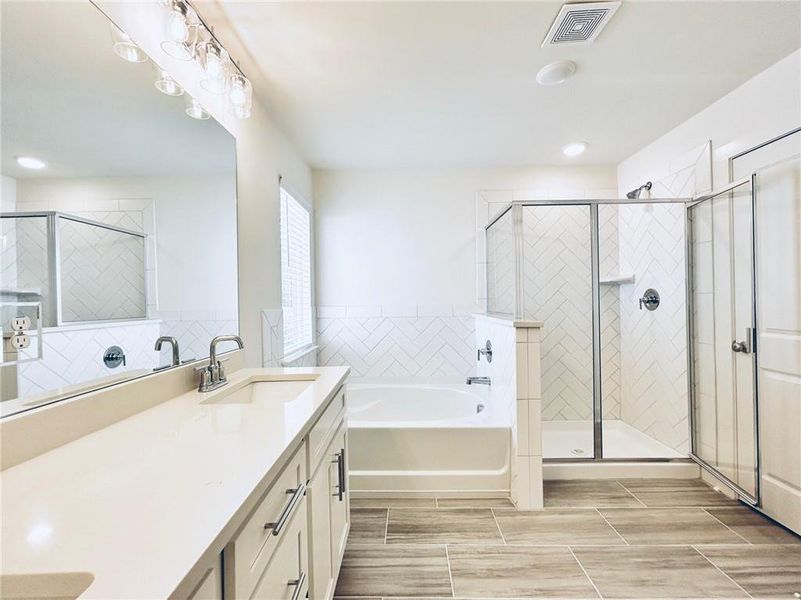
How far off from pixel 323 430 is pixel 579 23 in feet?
6.49

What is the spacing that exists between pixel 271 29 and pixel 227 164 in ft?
2.03

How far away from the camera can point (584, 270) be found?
3301mm

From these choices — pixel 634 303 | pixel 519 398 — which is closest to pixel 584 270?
pixel 634 303

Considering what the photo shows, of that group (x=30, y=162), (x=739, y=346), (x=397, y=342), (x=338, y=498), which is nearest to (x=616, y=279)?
(x=739, y=346)

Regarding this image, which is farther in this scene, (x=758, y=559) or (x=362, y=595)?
(x=758, y=559)

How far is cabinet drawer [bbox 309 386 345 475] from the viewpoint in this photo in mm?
1139

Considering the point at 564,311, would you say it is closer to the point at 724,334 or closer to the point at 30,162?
the point at 724,334

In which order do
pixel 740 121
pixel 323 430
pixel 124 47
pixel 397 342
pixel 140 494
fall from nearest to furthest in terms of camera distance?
pixel 140 494
pixel 124 47
pixel 323 430
pixel 740 121
pixel 397 342

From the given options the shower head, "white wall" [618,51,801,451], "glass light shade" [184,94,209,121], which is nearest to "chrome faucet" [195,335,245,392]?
"glass light shade" [184,94,209,121]

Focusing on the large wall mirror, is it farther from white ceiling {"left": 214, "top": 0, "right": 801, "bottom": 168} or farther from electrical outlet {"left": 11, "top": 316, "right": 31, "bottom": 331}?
white ceiling {"left": 214, "top": 0, "right": 801, "bottom": 168}

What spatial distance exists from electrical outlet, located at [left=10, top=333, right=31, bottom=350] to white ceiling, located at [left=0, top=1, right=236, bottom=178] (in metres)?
0.36

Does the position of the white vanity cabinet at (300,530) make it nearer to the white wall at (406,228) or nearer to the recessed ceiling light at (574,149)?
the white wall at (406,228)

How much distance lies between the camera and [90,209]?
1.03 meters

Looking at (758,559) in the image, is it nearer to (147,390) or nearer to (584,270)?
(584,270)
